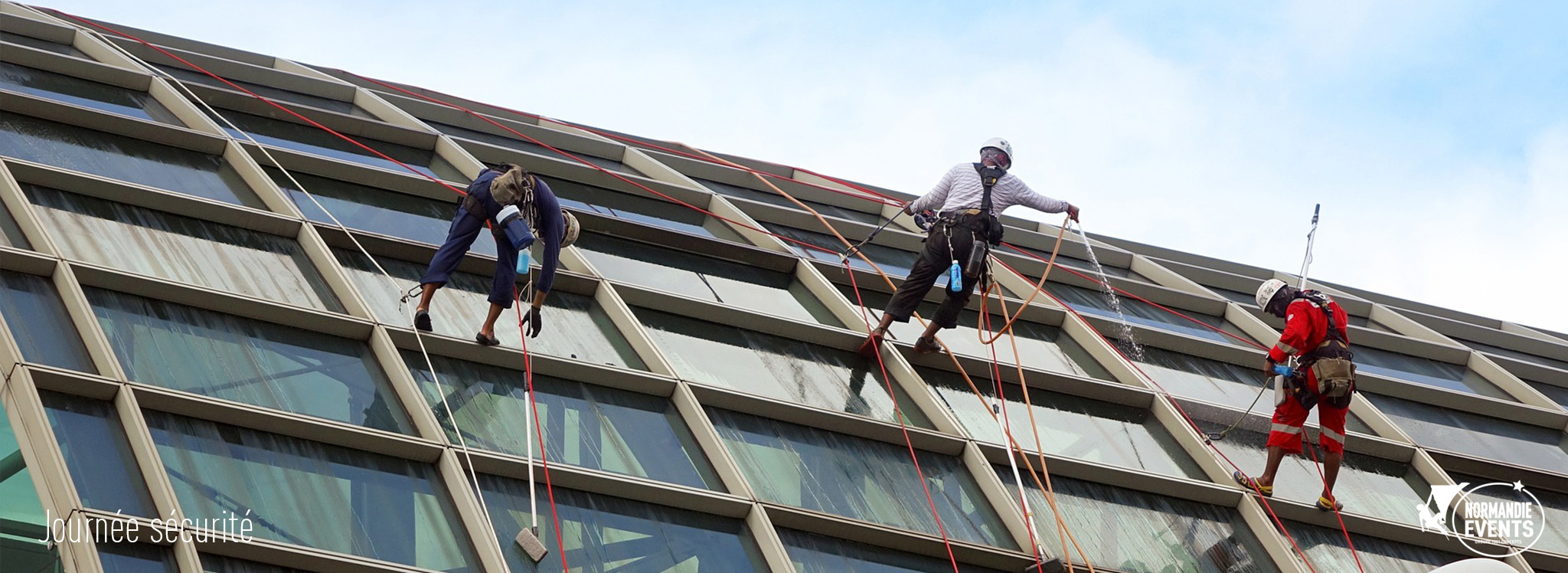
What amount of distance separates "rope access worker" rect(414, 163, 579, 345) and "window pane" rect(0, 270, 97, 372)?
8.85ft

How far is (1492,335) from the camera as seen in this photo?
872 inches

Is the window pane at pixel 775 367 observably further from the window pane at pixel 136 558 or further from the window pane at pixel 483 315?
the window pane at pixel 136 558

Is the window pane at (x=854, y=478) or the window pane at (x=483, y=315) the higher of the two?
the window pane at (x=483, y=315)

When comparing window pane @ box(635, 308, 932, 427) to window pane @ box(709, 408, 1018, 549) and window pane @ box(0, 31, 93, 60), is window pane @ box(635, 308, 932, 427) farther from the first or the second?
window pane @ box(0, 31, 93, 60)

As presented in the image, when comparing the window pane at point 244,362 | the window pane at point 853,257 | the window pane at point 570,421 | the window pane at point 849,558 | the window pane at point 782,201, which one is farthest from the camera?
the window pane at point 782,201

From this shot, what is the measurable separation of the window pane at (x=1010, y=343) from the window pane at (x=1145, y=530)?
242 cm

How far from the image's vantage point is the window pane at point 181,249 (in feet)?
37.1

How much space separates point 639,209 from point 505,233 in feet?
17.9

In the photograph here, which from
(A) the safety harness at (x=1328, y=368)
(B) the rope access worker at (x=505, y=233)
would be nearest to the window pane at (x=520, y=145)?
(B) the rope access worker at (x=505, y=233)

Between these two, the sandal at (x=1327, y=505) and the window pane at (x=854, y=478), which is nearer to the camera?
the window pane at (x=854, y=478)

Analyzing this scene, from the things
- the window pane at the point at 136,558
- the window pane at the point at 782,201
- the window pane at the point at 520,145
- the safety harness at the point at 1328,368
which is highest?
the safety harness at the point at 1328,368

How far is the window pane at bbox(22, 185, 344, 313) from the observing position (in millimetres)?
11320

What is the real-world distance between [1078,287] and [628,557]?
1069 cm

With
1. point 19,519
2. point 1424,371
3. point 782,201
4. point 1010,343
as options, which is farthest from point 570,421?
point 1424,371
